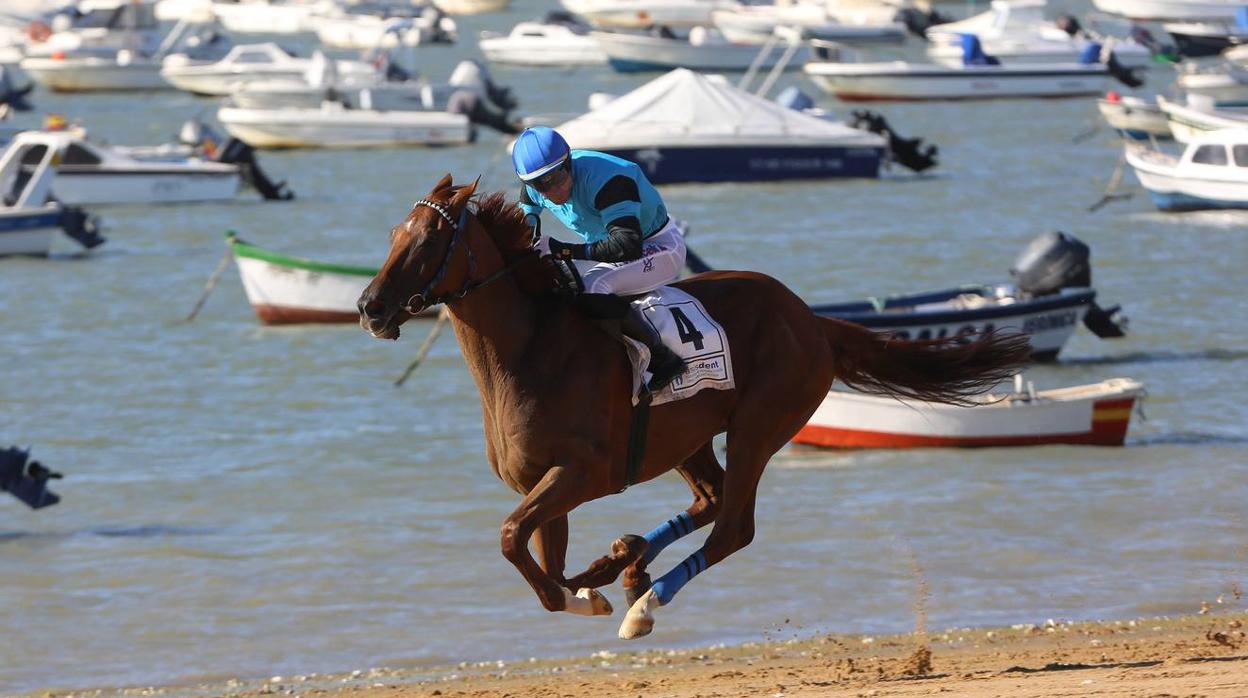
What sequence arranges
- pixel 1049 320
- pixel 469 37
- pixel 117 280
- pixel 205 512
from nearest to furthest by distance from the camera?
pixel 205 512 < pixel 1049 320 < pixel 117 280 < pixel 469 37

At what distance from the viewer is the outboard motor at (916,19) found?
3873 inches

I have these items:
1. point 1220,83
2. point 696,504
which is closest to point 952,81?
point 1220,83

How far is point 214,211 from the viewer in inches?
1852

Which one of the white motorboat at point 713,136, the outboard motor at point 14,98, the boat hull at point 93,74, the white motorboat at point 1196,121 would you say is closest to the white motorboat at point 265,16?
the boat hull at point 93,74

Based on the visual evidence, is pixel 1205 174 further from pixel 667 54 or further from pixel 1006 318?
pixel 667 54

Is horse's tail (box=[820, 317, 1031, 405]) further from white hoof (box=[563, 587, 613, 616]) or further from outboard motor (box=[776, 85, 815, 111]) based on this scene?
outboard motor (box=[776, 85, 815, 111])

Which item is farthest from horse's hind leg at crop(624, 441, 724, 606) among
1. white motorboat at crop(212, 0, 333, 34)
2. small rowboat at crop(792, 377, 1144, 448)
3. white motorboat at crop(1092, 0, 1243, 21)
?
white motorboat at crop(212, 0, 333, 34)

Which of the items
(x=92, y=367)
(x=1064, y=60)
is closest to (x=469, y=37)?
(x=1064, y=60)

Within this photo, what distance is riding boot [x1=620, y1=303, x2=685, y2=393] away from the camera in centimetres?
1059

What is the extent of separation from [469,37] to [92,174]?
63.9 m

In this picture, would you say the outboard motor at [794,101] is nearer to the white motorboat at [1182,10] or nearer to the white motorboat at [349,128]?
the white motorboat at [349,128]

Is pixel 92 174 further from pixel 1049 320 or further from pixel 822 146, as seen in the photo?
pixel 1049 320

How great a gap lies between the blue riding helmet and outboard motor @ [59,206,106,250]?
101 ft

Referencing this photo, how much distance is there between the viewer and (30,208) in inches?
1538
